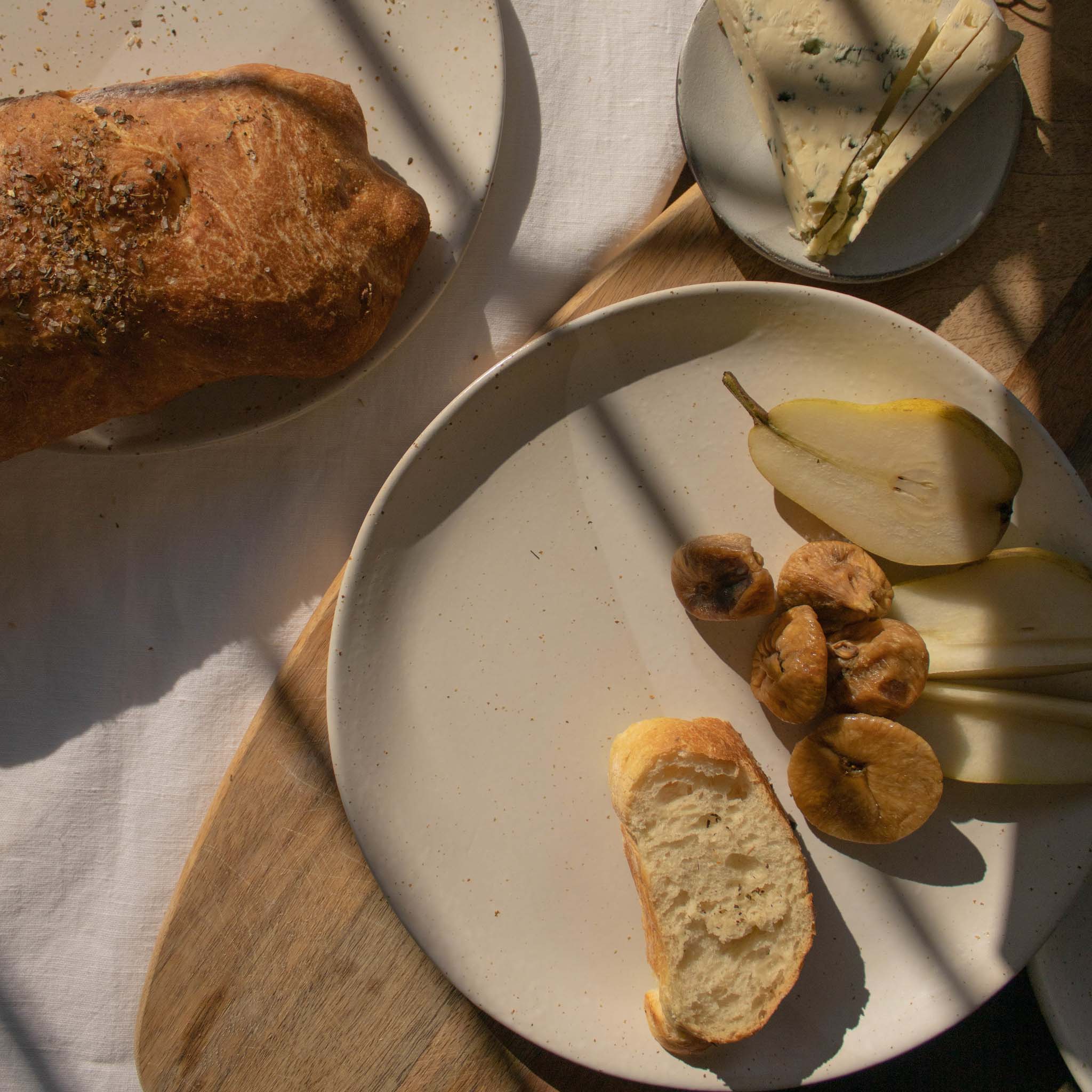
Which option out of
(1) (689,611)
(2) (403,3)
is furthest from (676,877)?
(2) (403,3)

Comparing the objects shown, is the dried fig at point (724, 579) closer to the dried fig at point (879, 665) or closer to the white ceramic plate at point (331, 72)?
the dried fig at point (879, 665)

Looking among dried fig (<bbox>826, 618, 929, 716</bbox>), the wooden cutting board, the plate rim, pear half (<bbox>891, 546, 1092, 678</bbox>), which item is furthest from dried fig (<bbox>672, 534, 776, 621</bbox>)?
the plate rim

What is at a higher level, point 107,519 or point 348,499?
point 107,519

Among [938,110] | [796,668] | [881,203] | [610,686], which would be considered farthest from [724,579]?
[938,110]

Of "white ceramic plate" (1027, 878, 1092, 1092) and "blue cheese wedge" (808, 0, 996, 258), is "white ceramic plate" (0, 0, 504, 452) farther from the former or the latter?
"white ceramic plate" (1027, 878, 1092, 1092)

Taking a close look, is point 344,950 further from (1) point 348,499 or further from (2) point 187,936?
(1) point 348,499
